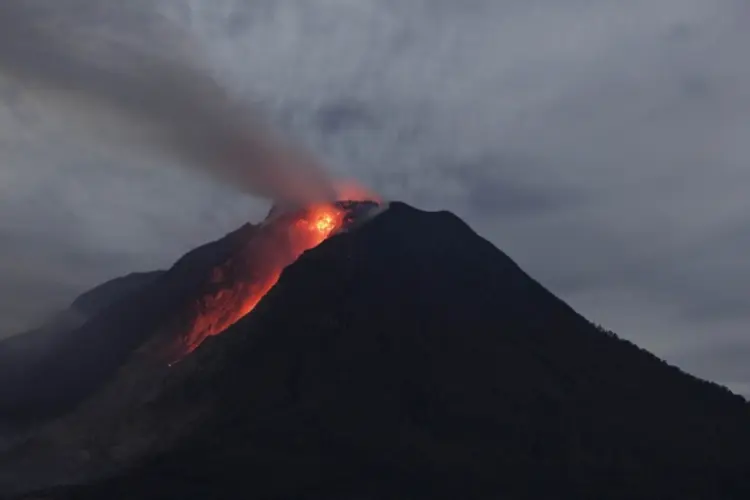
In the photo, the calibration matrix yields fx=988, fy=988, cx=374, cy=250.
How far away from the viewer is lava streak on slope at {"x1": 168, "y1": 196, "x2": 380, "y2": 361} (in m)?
88.1

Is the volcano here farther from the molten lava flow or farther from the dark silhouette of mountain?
the dark silhouette of mountain

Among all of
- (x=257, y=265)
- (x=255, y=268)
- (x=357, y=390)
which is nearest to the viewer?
(x=357, y=390)

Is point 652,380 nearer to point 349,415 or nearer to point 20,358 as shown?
point 349,415

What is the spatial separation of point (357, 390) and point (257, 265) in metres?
25.0

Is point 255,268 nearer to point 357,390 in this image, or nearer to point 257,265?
point 257,265

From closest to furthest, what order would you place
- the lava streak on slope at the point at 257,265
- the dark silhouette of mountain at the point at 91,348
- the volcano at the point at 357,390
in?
the volcano at the point at 357,390, the dark silhouette of mountain at the point at 91,348, the lava streak on slope at the point at 257,265

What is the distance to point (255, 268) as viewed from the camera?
308 ft

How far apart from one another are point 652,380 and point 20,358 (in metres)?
63.5

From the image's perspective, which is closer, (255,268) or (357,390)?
(357,390)

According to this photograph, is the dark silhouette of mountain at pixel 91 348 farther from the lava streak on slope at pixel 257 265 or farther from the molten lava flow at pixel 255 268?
the molten lava flow at pixel 255 268

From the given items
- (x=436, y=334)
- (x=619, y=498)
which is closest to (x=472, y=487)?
(x=619, y=498)

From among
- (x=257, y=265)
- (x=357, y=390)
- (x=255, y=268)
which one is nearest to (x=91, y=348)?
(x=255, y=268)

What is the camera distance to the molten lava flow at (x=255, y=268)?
88.1 m

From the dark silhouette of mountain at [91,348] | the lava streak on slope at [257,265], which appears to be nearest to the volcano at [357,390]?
the lava streak on slope at [257,265]
